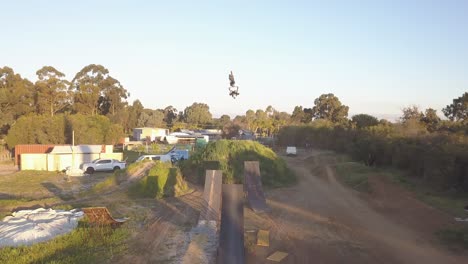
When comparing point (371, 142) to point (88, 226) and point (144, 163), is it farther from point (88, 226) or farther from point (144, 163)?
point (88, 226)

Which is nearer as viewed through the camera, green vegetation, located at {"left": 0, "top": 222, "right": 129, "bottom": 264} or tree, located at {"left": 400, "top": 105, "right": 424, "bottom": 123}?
green vegetation, located at {"left": 0, "top": 222, "right": 129, "bottom": 264}

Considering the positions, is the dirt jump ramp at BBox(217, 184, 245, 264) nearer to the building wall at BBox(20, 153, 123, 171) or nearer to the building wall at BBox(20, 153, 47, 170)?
the building wall at BBox(20, 153, 123, 171)

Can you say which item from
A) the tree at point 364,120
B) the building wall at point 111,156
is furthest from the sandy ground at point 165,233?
the tree at point 364,120

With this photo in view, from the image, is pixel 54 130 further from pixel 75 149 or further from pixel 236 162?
pixel 236 162

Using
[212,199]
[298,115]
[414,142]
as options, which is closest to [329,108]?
[298,115]

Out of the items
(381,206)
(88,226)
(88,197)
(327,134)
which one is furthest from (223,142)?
(327,134)

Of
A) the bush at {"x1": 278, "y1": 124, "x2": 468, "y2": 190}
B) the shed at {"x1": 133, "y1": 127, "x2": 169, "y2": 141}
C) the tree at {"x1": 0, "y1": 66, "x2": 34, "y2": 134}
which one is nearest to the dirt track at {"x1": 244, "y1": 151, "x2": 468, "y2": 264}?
the bush at {"x1": 278, "y1": 124, "x2": 468, "y2": 190}
